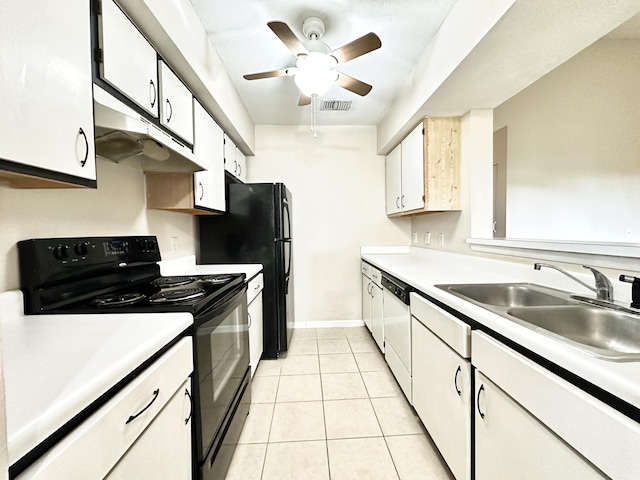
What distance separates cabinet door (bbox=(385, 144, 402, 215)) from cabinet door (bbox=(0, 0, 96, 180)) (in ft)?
8.79

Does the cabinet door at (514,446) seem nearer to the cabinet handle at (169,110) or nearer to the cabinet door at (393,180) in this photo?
the cabinet handle at (169,110)

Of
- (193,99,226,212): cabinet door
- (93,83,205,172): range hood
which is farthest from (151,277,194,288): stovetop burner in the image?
(93,83,205,172): range hood

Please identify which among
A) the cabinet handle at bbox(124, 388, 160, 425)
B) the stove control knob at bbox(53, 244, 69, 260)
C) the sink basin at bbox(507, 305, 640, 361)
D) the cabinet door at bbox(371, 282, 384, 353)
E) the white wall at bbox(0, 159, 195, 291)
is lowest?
the cabinet door at bbox(371, 282, 384, 353)

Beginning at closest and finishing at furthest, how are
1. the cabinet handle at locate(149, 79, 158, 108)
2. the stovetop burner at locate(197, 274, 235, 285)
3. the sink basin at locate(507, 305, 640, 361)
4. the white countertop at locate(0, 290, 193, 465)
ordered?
the white countertop at locate(0, 290, 193, 465), the sink basin at locate(507, 305, 640, 361), the cabinet handle at locate(149, 79, 158, 108), the stovetop burner at locate(197, 274, 235, 285)

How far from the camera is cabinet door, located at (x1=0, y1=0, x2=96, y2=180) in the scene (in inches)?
26.1

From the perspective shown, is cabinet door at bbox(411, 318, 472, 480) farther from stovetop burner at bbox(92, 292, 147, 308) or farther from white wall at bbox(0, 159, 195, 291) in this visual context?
white wall at bbox(0, 159, 195, 291)

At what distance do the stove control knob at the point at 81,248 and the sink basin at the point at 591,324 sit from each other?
1.70 m

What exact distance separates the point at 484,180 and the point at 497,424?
6.01ft

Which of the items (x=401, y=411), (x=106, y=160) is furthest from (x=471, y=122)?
(x=106, y=160)

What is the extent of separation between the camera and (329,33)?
194 cm

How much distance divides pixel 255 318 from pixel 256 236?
2.34ft

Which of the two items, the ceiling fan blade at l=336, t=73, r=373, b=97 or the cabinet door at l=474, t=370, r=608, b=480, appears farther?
the ceiling fan blade at l=336, t=73, r=373, b=97

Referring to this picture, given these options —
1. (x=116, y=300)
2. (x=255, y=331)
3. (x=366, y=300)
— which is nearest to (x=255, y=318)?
(x=255, y=331)

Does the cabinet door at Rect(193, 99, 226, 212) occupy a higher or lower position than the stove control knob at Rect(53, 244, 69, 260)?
higher
